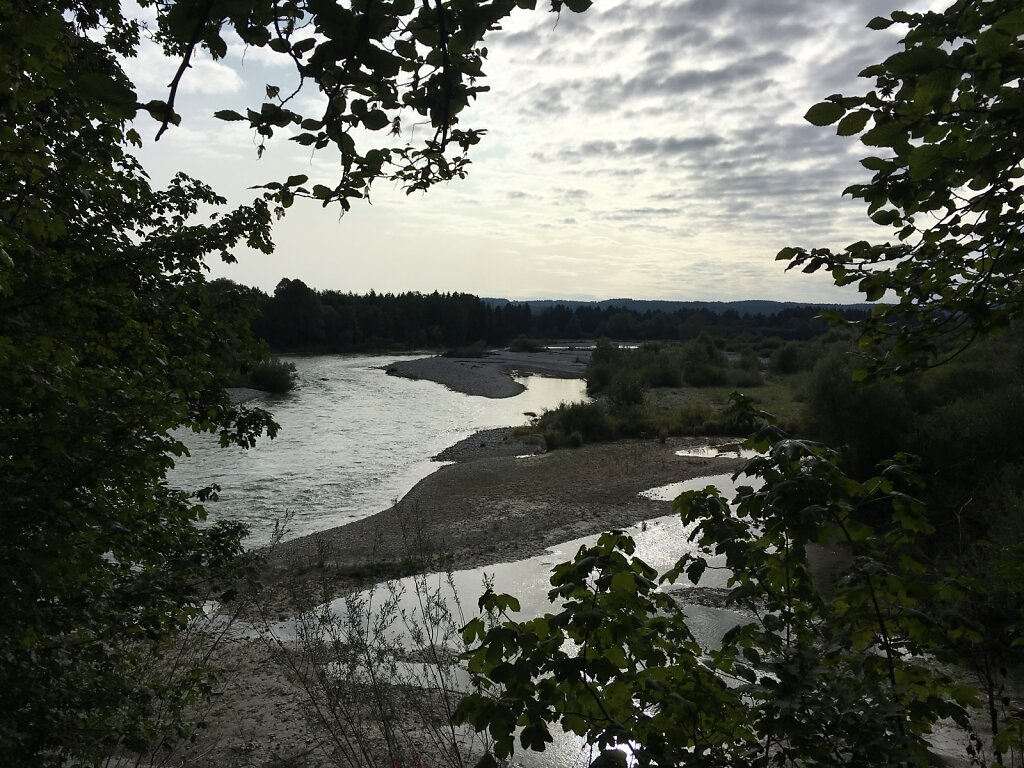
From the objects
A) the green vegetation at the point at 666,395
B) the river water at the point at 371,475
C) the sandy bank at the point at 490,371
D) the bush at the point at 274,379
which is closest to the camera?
the river water at the point at 371,475

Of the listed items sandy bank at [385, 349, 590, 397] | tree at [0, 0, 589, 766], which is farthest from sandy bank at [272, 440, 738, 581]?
sandy bank at [385, 349, 590, 397]

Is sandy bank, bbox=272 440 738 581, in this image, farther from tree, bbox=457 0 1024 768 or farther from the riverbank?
tree, bbox=457 0 1024 768

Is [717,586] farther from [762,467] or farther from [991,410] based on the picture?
[762,467]

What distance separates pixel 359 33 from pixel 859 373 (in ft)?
8.10

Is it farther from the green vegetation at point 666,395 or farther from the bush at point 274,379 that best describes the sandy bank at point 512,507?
the bush at point 274,379

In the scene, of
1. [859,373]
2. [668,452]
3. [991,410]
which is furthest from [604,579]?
[668,452]

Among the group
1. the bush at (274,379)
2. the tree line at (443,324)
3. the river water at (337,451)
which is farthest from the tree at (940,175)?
the tree line at (443,324)

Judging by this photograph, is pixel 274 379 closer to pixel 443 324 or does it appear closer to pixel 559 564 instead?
pixel 559 564

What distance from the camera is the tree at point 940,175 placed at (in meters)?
1.57

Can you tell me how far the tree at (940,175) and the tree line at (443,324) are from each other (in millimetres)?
68032

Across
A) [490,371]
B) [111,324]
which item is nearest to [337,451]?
[111,324]

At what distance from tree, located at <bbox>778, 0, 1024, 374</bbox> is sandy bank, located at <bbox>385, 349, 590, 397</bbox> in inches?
1772

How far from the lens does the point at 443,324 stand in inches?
4210

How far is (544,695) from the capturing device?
208 centimetres
